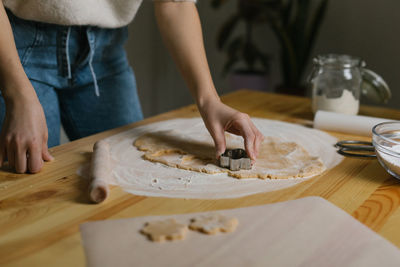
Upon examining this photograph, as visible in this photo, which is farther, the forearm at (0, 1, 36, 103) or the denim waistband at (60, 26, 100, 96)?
the denim waistband at (60, 26, 100, 96)

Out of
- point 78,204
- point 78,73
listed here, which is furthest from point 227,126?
point 78,73

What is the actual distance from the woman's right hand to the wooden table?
1.4 inches

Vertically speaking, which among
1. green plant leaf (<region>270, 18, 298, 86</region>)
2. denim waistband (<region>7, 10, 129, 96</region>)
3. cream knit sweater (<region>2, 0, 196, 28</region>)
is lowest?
green plant leaf (<region>270, 18, 298, 86</region>)

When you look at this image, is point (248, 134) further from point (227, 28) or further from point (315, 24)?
point (227, 28)

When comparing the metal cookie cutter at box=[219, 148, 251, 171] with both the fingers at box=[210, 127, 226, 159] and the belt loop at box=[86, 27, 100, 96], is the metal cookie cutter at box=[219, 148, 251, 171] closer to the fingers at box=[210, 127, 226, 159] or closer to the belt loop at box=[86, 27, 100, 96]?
the fingers at box=[210, 127, 226, 159]

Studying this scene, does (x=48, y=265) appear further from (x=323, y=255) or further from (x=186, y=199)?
(x=323, y=255)

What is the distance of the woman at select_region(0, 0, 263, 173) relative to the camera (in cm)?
78

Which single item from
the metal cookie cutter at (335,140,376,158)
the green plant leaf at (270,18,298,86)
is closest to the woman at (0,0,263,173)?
the metal cookie cutter at (335,140,376,158)

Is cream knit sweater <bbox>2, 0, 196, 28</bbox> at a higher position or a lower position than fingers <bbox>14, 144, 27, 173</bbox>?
higher

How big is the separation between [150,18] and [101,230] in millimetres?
2701

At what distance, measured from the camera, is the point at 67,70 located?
1.09m

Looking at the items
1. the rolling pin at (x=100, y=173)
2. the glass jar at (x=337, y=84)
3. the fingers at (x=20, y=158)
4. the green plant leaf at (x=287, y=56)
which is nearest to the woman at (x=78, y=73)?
the fingers at (x=20, y=158)

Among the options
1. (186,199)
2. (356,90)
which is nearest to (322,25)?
(356,90)

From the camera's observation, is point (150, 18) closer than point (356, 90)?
No
